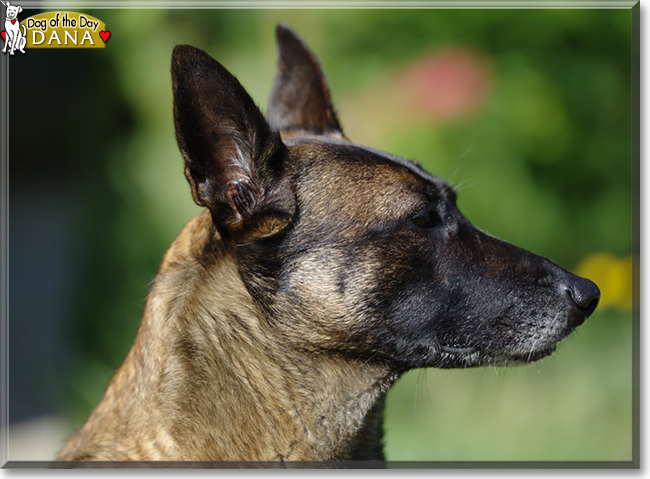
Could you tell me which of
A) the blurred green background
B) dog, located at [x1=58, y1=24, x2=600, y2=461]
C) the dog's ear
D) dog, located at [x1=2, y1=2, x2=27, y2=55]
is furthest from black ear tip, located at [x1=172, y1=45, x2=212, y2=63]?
the blurred green background

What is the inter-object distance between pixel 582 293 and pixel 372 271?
0.85m

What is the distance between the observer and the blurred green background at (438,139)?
5.41 meters

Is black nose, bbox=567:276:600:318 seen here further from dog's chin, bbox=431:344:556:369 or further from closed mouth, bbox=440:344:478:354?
closed mouth, bbox=440:344:478:354

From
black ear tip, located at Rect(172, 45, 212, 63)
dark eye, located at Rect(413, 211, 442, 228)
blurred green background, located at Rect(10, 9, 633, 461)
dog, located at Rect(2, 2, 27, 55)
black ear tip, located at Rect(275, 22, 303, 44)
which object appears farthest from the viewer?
blurred green background, located at Rect(10, 9, 633, 461)

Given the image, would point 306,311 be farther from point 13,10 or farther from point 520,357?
point 13,10

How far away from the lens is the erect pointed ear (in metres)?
3.44

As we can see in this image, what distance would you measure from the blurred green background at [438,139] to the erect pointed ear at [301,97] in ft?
6.76

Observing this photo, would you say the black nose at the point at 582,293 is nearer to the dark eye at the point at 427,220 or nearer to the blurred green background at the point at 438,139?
the dark eye at the point at 427,220

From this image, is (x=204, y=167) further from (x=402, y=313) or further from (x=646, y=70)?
(x=646, y=70)

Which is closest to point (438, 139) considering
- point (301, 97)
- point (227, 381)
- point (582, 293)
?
point (301, 97)

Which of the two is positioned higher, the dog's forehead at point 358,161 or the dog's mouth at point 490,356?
the dog's forehead at point 358,161

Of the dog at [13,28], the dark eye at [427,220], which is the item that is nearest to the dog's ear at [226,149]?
the dark eye at [427,220]

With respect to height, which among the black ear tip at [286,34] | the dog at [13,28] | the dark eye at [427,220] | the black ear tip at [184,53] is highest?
the dog at [13,28]

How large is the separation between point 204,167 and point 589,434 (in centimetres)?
374
